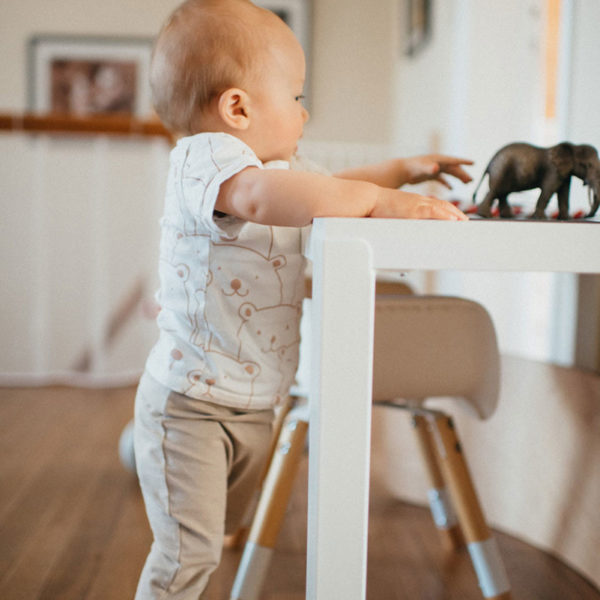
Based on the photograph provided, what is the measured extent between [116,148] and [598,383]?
2.18 meters

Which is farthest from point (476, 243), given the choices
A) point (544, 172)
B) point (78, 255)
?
point (78, 255)

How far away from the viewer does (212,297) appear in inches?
31.1

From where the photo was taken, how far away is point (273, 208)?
63cm

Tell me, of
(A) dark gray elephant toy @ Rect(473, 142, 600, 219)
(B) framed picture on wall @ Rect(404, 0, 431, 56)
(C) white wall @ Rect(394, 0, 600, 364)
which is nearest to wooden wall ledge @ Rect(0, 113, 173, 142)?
(C) white wall @ Rect(394, 0, 600, 364)

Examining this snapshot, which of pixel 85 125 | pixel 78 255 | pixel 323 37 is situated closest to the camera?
pixel 85 125

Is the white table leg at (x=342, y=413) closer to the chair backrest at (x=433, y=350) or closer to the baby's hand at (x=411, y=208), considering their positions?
the baby's hand at (x=411, y=208)

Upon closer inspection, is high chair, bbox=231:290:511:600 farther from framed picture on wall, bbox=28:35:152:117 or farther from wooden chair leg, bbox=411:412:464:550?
framed picture on wall, bbox=28:35:152:117

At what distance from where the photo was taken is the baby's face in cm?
76

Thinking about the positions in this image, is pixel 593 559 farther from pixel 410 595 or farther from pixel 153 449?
pixel 153 449

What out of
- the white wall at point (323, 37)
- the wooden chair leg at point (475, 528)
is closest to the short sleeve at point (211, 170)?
the wooden chair leg at point (475, 528)

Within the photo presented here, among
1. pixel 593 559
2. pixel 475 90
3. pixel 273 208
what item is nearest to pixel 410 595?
pixel 593 559

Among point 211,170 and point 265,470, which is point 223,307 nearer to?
point 211,170

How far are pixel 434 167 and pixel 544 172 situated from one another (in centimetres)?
18

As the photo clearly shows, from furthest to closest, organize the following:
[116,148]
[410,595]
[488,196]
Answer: [116,148]
[410,595]
[488,196]
